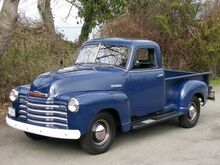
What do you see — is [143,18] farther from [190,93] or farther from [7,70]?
[190,93]

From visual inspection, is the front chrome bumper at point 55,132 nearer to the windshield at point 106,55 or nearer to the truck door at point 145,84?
the truck door at point 145,84

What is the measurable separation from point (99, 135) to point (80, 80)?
0.96 m

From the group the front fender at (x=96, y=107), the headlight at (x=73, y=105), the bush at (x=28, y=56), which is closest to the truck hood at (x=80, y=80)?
the front fender at (x=96, y=107)

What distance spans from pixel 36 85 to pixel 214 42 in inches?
446

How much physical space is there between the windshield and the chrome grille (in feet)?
5.66

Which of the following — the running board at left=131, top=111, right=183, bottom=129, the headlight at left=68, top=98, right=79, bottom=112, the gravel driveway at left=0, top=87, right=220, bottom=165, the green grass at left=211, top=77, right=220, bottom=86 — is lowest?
the gravel driveway at left=0, top=87, right=220, bottom=165

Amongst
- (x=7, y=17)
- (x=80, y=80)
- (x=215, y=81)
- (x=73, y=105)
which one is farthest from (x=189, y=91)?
(x=215, y=81)

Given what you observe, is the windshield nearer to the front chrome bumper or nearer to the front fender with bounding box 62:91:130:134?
the front fender with bounding box 62:91:130:134

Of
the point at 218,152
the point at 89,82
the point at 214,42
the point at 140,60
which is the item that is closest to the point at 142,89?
the point at 140,60

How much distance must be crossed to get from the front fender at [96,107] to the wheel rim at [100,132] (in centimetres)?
27

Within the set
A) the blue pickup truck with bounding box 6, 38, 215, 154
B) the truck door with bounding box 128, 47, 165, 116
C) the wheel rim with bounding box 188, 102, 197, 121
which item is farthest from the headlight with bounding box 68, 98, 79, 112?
the wheel rim with bounding box 188, 102, 197, 121

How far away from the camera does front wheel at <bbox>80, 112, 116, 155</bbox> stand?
706cm

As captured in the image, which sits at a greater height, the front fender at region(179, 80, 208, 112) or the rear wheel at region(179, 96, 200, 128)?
the front fender at region(179, 80, 208, 112)

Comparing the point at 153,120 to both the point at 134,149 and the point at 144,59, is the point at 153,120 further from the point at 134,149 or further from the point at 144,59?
the point at 144,59
